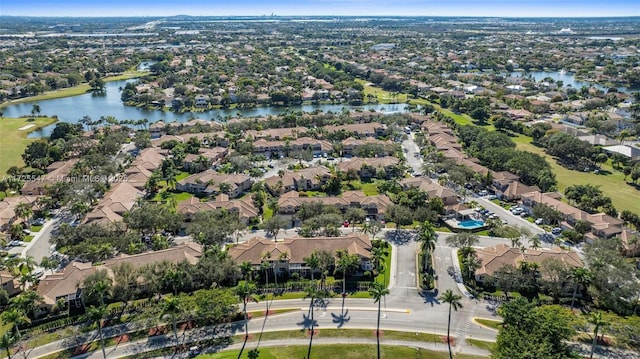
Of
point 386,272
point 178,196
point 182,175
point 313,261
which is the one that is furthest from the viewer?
point 182,175

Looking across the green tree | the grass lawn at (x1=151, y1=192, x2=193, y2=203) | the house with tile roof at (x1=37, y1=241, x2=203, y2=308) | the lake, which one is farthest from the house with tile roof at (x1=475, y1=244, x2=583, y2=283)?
the lake

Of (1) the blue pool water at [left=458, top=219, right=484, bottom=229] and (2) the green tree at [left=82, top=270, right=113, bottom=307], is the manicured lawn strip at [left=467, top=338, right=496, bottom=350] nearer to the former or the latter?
(1) the blue pool water at [left=458, top=219, right=484, bottom=229]

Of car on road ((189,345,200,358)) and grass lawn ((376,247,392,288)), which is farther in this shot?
grass lawn ((376,247,392,288))

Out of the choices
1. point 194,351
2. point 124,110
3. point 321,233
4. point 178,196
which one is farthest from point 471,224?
point 124,110

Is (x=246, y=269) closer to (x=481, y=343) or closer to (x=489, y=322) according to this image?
(x=481, y=343)

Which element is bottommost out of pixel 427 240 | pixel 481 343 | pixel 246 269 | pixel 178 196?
pixel 481 343

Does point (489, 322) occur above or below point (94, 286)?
below

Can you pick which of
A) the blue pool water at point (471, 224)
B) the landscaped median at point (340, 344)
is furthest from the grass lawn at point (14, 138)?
the blue pool water at point (471, 224)
